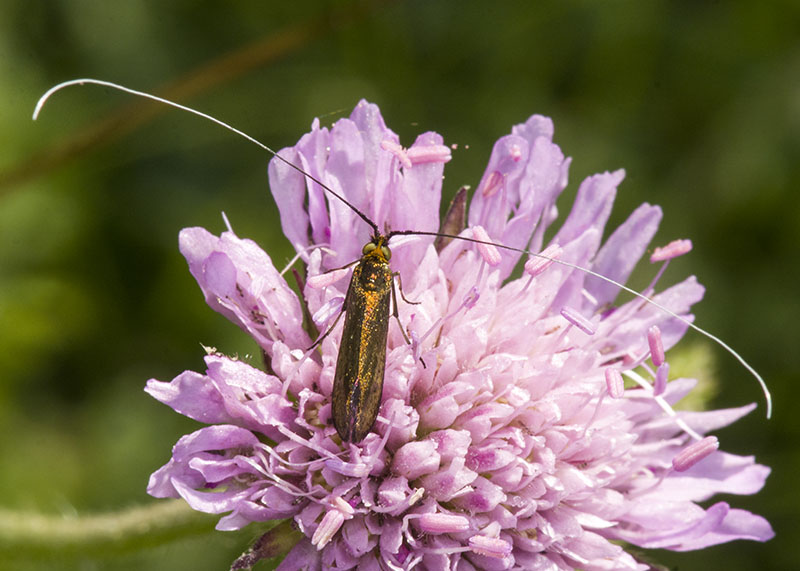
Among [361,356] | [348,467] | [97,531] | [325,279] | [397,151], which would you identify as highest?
[397,151]

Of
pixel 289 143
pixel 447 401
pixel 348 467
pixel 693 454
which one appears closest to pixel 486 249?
pixel 447 401

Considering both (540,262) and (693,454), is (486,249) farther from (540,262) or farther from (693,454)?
(693,454)

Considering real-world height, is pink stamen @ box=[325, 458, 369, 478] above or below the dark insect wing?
below

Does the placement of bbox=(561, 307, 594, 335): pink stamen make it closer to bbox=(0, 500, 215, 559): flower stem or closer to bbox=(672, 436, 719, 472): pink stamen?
bbox=(672, 436, 719, 472): pink stamen

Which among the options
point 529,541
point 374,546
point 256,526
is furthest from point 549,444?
point 256,526

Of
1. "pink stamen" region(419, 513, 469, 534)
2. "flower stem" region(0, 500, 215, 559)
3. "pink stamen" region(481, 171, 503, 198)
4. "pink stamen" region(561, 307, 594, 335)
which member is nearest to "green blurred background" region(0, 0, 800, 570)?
"flower stem" region(0, 500, 215, 559)

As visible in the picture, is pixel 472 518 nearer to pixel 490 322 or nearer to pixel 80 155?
pixel 490 322
